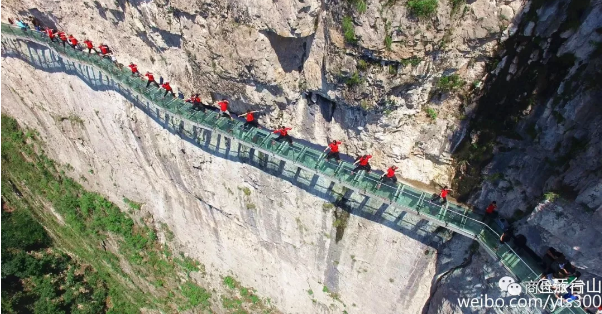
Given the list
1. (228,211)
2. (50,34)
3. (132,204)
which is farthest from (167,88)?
(132,204)

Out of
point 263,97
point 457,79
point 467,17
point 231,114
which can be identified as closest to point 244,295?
point 231,114

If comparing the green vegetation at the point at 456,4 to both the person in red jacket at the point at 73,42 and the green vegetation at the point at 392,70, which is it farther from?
the person in red jacket at the point at 73,42

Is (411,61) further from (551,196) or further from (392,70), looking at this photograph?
(551,196)

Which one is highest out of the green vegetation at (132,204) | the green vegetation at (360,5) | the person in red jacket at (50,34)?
the green vegetation at (360,5)

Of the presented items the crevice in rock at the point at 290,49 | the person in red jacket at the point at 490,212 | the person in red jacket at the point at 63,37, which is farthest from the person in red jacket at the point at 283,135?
the person in red jacket at the point at 63,37

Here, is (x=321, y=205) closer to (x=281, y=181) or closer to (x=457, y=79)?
(x=281, y=181)

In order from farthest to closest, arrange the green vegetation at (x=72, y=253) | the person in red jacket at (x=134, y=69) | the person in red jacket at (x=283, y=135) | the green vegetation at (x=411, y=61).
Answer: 1. the green vegetation at (x=72, y=253)
2. the person in red jacket at (x=134, y=69)
3. the person in red jacket at (x=283, y=135)
4. the green vegetation at (x=411, y=61)
